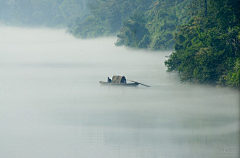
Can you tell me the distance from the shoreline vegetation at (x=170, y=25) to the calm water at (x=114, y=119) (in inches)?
42.2

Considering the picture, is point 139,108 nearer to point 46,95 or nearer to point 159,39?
point 46,95

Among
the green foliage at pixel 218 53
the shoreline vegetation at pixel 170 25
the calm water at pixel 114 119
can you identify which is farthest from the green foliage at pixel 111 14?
the green foliage at pixel 218 53

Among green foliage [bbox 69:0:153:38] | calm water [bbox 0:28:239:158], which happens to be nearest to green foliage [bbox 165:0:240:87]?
calm water [bbox 0:28:239:158]

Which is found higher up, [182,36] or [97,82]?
[182,36]

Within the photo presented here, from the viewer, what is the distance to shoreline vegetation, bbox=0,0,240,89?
25.8m

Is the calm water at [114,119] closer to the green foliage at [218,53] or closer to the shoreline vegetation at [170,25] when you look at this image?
the green foliage at [218,53]

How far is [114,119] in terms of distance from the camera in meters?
19.9

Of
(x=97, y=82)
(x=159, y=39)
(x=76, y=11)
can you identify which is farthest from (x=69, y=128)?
(x=76, y=11)

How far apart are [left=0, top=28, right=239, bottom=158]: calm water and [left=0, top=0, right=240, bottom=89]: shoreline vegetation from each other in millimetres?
1071

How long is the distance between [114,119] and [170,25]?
33703 mm

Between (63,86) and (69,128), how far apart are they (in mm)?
10992

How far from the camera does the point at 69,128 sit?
18.5 metres

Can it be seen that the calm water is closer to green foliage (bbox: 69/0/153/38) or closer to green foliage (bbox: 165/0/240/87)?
green foliage (bbox: 165/0/240/87)

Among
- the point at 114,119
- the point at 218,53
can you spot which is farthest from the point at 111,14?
the point at 114,119
